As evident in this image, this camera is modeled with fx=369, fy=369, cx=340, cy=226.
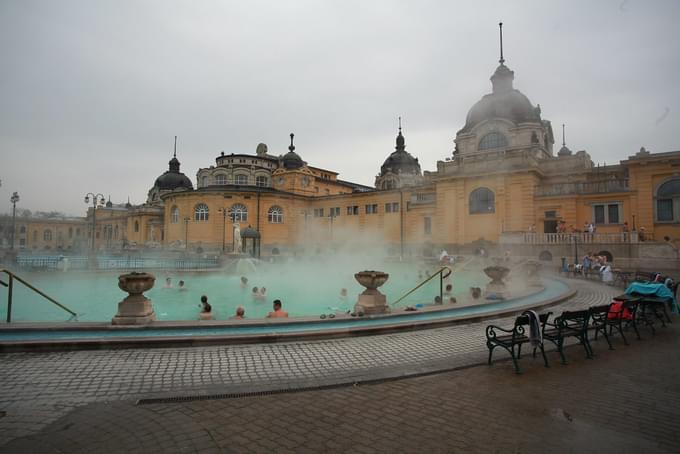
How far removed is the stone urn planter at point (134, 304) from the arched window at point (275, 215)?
39283 mm

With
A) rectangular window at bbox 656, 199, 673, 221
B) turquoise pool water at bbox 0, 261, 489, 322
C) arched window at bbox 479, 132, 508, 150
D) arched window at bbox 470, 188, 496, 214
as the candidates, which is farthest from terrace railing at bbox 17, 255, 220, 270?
rectangular window at bbox 656, 199, 673, 221

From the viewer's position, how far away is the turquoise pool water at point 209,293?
12.5 meters

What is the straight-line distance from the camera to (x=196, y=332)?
7.71 metres

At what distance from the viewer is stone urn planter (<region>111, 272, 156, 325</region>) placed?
7.93 m

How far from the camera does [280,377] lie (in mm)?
5395

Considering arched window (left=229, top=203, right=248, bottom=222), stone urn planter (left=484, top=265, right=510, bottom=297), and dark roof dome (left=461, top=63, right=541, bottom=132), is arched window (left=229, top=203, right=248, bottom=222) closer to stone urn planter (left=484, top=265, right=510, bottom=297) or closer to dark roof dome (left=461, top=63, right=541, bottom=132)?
dark roof dome (left=461, top=63, right=541, bottom=132)

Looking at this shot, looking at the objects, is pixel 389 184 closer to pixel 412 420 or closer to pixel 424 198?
pixel 424 198

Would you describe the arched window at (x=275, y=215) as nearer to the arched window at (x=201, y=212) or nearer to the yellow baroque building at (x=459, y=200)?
the yellow baroque building at (x=459, y=200)

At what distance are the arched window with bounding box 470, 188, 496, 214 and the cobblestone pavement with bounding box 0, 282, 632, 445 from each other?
95.9 ft

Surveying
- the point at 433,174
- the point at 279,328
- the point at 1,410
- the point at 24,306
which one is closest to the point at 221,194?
the point at 433,174

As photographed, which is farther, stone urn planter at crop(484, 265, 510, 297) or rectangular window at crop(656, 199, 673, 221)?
rectangular window at crop(656, 199, 673, 221)

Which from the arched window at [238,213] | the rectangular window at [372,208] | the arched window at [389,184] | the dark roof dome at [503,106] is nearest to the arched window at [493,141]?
the dark roof dome at [503,106]

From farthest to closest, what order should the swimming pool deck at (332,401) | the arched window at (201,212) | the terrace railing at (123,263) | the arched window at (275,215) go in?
the arched window at (275,215) < the arched window at (201,212) < the terrace railing at (123,263) < the swimming pool deck at (332,401)

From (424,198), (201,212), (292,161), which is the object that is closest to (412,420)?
(424,198)
